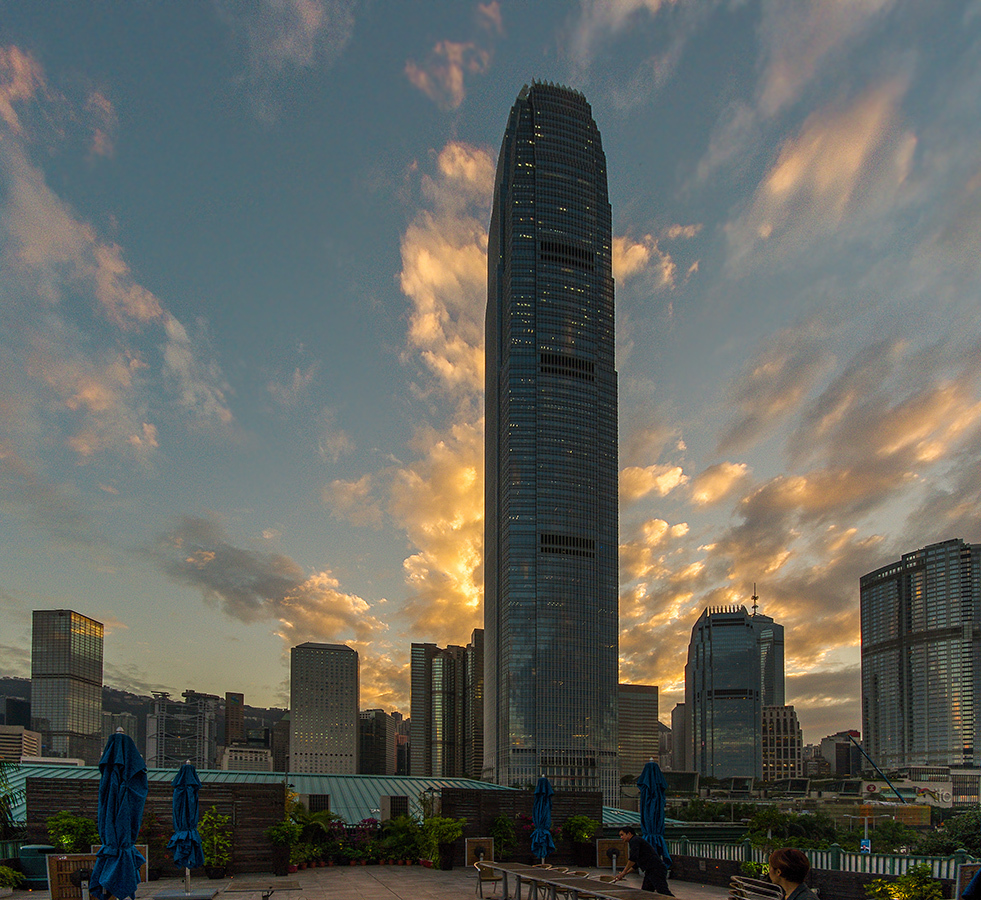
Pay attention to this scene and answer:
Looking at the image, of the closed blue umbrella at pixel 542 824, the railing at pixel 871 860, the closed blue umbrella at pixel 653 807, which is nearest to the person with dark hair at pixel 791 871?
the railing at pixel 871 860

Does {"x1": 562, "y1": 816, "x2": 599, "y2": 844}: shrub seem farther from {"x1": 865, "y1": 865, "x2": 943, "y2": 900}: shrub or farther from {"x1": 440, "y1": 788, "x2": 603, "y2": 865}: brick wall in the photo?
{"x1": 865, "y1": 865, "x2": 943, "y2": 900}: shrub

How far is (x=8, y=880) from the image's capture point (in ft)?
53.1

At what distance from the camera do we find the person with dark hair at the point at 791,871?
548 cm

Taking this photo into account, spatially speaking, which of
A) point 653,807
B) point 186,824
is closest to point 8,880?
point 186,824

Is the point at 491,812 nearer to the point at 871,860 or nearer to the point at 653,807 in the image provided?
the point at 653,807

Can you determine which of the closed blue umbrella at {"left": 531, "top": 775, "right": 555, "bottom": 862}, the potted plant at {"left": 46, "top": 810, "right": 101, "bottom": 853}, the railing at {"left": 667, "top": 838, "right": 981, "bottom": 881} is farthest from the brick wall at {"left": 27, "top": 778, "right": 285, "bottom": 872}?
the railing at {"left": 667, "top": 838, "right": 981, "bottom": 881}

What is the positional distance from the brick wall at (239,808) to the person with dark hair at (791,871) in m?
16.7

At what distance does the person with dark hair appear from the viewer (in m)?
5.48

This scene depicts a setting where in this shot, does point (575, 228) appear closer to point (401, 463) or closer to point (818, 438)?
point (401, 463)

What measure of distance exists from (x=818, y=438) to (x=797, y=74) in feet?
110

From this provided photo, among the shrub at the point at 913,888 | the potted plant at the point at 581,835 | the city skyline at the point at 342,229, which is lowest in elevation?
the potted plant at the point at 581,835

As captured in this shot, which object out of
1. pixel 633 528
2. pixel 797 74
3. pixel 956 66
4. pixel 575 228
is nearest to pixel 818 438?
pixel 797 74

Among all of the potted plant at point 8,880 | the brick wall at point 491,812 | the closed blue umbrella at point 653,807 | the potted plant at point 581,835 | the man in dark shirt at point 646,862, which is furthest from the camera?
the potted plant at point 581,835

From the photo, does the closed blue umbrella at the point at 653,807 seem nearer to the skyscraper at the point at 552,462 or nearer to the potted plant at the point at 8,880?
the potted plant at the point at 8,880
